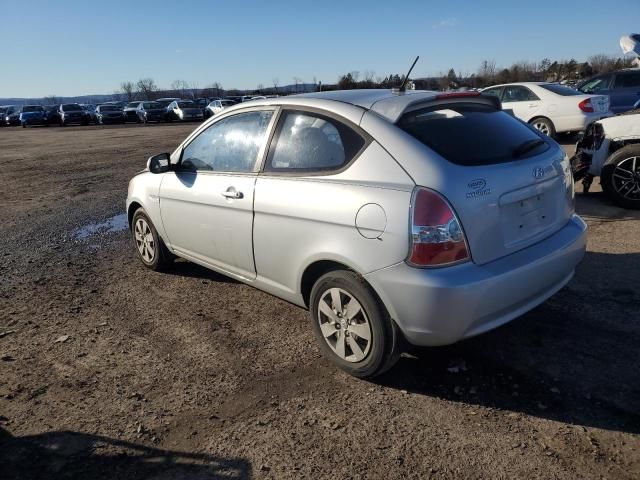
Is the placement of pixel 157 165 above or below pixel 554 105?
below

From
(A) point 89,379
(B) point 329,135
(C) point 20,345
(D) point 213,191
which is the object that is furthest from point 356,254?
(C) point 20,345

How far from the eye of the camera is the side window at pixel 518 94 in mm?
12625

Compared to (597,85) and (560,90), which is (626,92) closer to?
(597,85)

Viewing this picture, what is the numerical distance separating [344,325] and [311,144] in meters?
1.23

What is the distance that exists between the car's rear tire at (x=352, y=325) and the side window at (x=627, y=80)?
14.1 m

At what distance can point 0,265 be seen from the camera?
233 inches

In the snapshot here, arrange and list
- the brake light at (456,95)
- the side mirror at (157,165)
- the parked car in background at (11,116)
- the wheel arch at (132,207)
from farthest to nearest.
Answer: the parked car in background at (11,116) → the wheel arch at (132,207) → the side mirror at (157,165) → the brake light at (456,95)

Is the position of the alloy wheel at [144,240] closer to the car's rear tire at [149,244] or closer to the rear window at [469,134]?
the car's rear tire at [149,244]

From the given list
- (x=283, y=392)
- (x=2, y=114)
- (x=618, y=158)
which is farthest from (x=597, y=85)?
(x=2, y=114)

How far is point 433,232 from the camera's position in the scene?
8.94 feet

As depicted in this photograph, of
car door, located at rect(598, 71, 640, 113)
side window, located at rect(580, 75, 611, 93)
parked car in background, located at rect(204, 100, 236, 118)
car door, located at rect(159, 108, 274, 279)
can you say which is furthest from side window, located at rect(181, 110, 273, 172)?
parked car in background, located at rect(204, 100, 236, 118)

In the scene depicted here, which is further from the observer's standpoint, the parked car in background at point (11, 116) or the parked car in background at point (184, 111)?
the parked car in background at point (11, 116)

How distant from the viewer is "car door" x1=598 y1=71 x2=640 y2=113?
45.3ft

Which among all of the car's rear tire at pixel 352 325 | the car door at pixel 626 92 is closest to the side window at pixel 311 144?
the car's rear tire at pixel 352 325
